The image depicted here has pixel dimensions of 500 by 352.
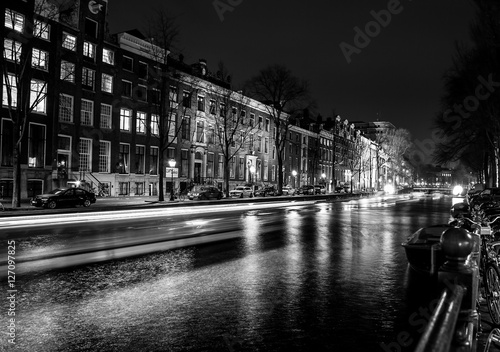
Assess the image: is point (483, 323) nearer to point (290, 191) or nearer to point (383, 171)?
point (290, 191)

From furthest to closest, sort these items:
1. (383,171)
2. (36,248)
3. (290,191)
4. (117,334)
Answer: (383,171) → (290,191) → (36,248) → (117,334)

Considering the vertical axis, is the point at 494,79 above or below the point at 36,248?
above

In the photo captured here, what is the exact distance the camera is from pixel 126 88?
45.9 meters

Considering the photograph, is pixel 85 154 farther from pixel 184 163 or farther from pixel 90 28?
pixel 184 163

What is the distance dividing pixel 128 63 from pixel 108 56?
2.61 m

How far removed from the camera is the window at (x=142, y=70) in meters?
47.3

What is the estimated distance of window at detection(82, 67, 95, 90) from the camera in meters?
41.4

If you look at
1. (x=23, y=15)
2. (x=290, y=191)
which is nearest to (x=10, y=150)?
(x=23, y=15)

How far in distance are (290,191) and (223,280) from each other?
59106 mm

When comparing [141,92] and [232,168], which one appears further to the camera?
[232,168]

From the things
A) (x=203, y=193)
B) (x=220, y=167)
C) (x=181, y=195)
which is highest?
(x=220, y=167)

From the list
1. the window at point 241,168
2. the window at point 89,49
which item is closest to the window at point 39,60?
the window at point 89,49

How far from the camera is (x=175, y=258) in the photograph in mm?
10375

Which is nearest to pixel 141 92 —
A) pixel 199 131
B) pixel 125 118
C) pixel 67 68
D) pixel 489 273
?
pixel 125 118
